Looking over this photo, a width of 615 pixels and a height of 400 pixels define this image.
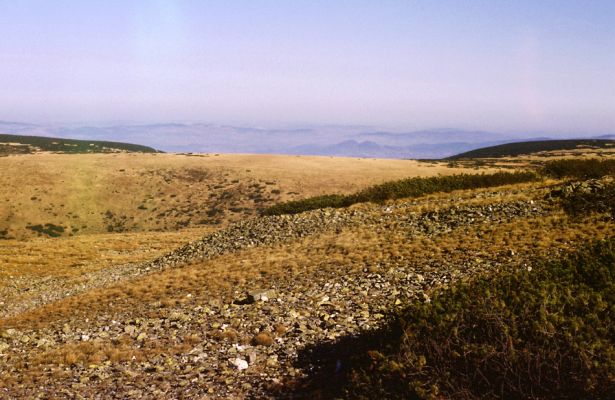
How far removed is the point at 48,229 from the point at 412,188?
4463cm

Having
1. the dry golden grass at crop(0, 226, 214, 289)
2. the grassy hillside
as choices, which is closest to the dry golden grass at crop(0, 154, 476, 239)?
the dry golden grass at crop(0, 226, 214, 289)

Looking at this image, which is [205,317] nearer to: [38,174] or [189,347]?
[189,347]

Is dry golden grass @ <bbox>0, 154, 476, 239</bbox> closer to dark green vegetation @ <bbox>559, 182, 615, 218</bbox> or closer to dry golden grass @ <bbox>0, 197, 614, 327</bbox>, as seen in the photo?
dry golden grass @ <bbox>0, 197, 614, 327</bbox>

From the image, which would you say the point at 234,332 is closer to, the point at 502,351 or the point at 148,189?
the point at 502,351

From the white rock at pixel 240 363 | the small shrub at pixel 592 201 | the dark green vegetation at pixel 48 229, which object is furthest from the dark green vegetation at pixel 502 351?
the dark green vegetation at pixel 48 229

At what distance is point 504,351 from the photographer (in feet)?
21.4

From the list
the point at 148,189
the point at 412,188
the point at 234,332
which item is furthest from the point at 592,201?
the point at 148,189

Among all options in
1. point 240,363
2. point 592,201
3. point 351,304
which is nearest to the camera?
point 240,363

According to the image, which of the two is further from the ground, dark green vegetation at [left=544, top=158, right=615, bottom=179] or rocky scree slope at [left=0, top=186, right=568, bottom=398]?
dark green vegetation at [left=544, top=158, right=615, bottom=179]

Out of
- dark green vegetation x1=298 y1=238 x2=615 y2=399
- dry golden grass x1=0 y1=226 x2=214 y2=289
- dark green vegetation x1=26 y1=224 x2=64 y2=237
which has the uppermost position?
dark green vegetation x1=298 y1=238 x2=615 y2=399

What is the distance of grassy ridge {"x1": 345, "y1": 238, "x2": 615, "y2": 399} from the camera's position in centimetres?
612

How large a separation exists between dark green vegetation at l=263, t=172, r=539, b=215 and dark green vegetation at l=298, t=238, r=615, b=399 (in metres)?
24.8

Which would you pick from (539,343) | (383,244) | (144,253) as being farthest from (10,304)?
(539,343)

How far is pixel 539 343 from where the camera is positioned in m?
6.67
